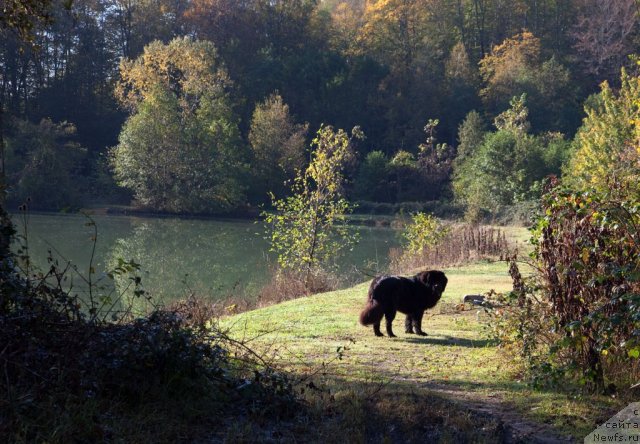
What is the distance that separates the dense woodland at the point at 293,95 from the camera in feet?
182

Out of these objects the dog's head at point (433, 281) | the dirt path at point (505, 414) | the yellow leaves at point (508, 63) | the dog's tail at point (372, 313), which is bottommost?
the dirt path at point (505, 414)

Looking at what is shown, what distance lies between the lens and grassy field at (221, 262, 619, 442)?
240 inches

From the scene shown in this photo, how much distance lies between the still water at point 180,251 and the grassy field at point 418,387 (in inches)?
170

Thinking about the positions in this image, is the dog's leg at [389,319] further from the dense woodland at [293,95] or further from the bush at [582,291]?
the dense woodland at [293,95]

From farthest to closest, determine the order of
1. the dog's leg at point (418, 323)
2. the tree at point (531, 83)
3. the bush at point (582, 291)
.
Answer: the tree at point (531, 83), the dog's leg at point (418, 323), the bush at point (582, 291)

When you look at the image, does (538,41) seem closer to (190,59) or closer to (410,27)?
(410,27)

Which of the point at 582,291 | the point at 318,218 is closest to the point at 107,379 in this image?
the point at 582,291

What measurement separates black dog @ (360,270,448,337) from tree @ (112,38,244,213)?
4513 cm

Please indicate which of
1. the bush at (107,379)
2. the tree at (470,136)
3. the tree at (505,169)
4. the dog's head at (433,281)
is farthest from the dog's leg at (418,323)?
the tree at (470,136)

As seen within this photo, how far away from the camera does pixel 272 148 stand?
61625mm

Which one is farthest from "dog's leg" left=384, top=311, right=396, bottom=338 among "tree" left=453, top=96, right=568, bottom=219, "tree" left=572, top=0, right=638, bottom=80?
"tree" left=572, top=0, right=638, bottom=80

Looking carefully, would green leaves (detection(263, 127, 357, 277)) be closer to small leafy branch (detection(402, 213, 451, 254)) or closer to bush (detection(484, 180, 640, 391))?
small leafy branch (detection(402, 213, 451, 254))

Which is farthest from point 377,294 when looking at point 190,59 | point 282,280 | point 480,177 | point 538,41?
point 538,41

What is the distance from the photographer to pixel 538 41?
2936 inches
